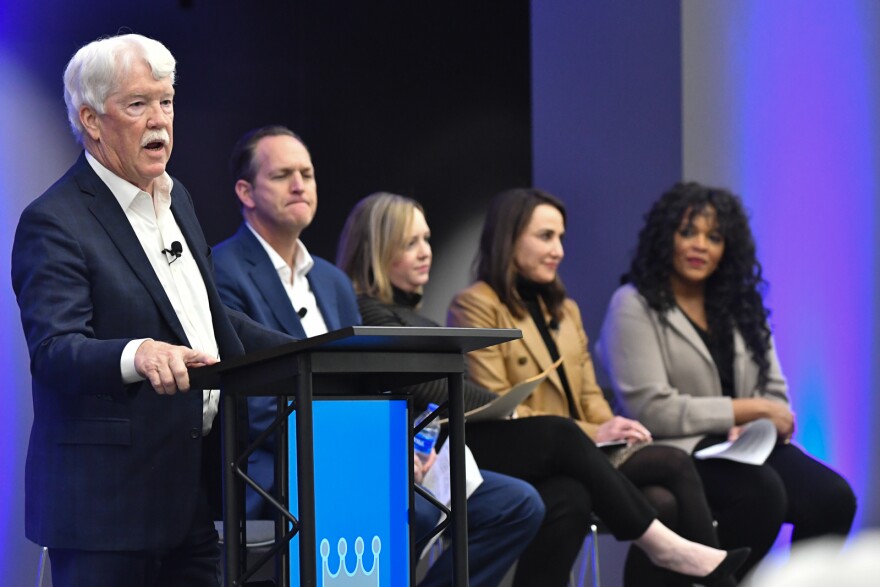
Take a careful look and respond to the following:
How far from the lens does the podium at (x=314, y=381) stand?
1900mm

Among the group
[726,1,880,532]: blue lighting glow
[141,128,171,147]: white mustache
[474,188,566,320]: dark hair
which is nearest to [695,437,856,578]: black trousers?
[474,188,566,320]: dark hair

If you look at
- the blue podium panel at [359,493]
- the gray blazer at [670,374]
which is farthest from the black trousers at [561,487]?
the blue podium panel at [359,493]

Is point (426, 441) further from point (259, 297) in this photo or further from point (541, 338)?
point (541, 338)

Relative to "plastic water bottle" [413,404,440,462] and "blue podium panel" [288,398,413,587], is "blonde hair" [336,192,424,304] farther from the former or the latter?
"blue podium panel" [288,398,413,587]

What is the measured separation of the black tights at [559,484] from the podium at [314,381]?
1.61m

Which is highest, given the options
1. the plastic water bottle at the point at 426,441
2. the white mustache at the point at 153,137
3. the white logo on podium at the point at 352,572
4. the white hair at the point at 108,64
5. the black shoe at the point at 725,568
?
the white hair at the point at 108,64

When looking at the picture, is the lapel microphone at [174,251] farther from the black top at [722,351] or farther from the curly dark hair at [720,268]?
the black top at [722,351]

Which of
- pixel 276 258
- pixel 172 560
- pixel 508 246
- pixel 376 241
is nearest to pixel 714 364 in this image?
pixel 508 246

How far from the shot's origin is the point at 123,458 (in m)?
2.22

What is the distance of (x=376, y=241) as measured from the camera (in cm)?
420

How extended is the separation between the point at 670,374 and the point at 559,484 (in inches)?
38.6

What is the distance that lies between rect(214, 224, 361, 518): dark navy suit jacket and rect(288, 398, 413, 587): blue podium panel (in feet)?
3.72

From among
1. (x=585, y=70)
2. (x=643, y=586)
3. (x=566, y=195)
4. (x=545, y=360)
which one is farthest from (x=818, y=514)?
(x=585, y=70)

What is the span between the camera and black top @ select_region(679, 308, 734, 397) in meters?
4.62
